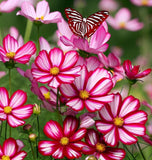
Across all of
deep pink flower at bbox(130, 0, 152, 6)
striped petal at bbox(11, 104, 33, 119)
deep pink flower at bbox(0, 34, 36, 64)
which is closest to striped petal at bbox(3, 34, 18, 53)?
deep pink flower at bbox(0, 34, 36, 64)

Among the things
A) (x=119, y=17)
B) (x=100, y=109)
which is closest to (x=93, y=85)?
(x=100, y=109)

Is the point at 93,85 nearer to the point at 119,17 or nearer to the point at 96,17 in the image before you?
the point at 96,17

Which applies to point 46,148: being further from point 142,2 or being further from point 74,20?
point 142,2

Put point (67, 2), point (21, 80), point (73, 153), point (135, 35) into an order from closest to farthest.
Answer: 1. point (73, 153)
2. point (21, 80)
3. point (67, 2)
4. point (135, 35)

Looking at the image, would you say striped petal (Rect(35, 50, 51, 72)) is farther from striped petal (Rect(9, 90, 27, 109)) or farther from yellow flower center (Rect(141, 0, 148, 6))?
yellow flower center (Rect(141, 0, 148, 6))

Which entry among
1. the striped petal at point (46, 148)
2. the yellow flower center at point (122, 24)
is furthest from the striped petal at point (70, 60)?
the yellow flower center at point (122, 24)

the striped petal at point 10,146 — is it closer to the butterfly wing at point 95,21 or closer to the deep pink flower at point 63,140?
the deep pink flower at point 63,140
